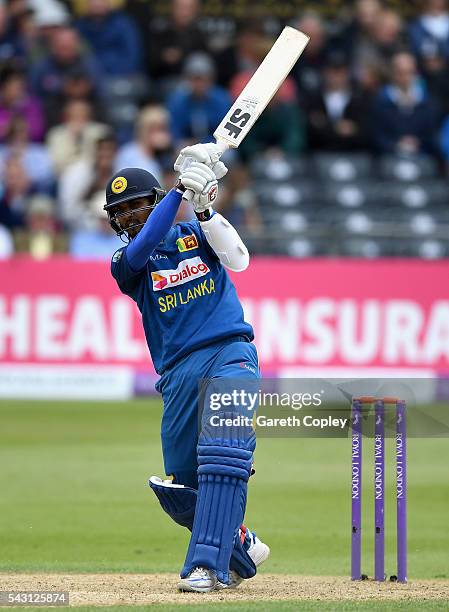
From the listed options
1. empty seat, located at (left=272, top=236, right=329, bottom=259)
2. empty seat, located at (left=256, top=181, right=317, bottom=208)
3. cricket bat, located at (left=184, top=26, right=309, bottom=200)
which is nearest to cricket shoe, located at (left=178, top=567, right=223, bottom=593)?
cricket bat, located at (left=184, top=26, right=309, bottom=200)

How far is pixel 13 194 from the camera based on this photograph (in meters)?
15.0

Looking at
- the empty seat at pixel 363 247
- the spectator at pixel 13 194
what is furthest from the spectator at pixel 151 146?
the empty seat at pixel 363 247

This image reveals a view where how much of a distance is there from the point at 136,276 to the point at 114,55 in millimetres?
10960

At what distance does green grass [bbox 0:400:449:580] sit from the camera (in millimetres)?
8047

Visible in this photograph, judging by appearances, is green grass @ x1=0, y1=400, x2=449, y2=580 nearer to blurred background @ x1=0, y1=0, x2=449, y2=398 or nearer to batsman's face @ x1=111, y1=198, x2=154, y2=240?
blurred background @ x1=0, y1=0, x2=449, y2=398

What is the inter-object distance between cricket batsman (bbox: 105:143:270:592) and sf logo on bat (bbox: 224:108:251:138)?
0.36 metres

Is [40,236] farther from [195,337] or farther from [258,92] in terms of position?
[195,337]

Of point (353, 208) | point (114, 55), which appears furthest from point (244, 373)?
point (114, 55)

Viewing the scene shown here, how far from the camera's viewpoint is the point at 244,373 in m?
6.51

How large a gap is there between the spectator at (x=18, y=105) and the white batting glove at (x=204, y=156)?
31.7ft

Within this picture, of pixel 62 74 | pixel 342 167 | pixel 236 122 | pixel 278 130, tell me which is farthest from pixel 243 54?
pixel 236 122

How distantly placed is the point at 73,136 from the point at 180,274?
938cm

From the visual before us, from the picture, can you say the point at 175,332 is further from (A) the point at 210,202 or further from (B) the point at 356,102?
(B) the point at 356,102

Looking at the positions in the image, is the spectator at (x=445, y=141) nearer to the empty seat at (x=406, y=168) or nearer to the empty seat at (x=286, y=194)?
the empty seat at (x=406, y=168)
